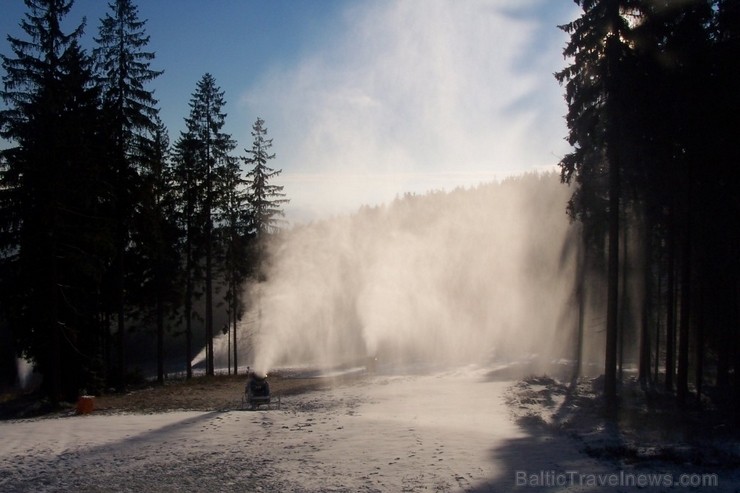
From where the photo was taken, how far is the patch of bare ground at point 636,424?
13.6 m

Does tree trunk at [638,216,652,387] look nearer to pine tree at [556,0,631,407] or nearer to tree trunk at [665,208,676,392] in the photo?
tree trunk at [665,208,676,392]

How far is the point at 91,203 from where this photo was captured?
24.0m

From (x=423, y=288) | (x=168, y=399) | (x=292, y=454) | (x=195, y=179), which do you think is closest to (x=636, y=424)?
(x=292, y=454)

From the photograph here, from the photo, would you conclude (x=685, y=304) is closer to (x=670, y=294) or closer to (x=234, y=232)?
(x=670, y=294)

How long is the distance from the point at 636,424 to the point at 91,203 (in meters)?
21.4

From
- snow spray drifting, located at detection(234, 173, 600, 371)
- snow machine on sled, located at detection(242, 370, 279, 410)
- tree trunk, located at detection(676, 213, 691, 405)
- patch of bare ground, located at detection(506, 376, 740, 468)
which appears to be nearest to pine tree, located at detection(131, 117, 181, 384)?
snow spray drifting, located at detection(234, 173, 600, 371)

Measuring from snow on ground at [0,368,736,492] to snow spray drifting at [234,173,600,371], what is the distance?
2385 centimetres

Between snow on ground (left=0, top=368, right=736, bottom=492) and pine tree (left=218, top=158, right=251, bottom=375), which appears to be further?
pine tree (left=218, top=158, right=251, bottom=375)

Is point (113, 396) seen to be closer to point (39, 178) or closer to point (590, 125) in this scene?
point (39, 178)

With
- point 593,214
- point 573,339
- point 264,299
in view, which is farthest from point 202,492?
point 573,339

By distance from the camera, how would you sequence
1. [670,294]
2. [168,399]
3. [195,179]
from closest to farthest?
1. [670,294]
2. [168,399]
3. [195,179]

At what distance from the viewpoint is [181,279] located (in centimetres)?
3709

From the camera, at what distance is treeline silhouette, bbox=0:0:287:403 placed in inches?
873

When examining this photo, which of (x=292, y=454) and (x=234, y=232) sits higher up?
(x=234, y=232)
